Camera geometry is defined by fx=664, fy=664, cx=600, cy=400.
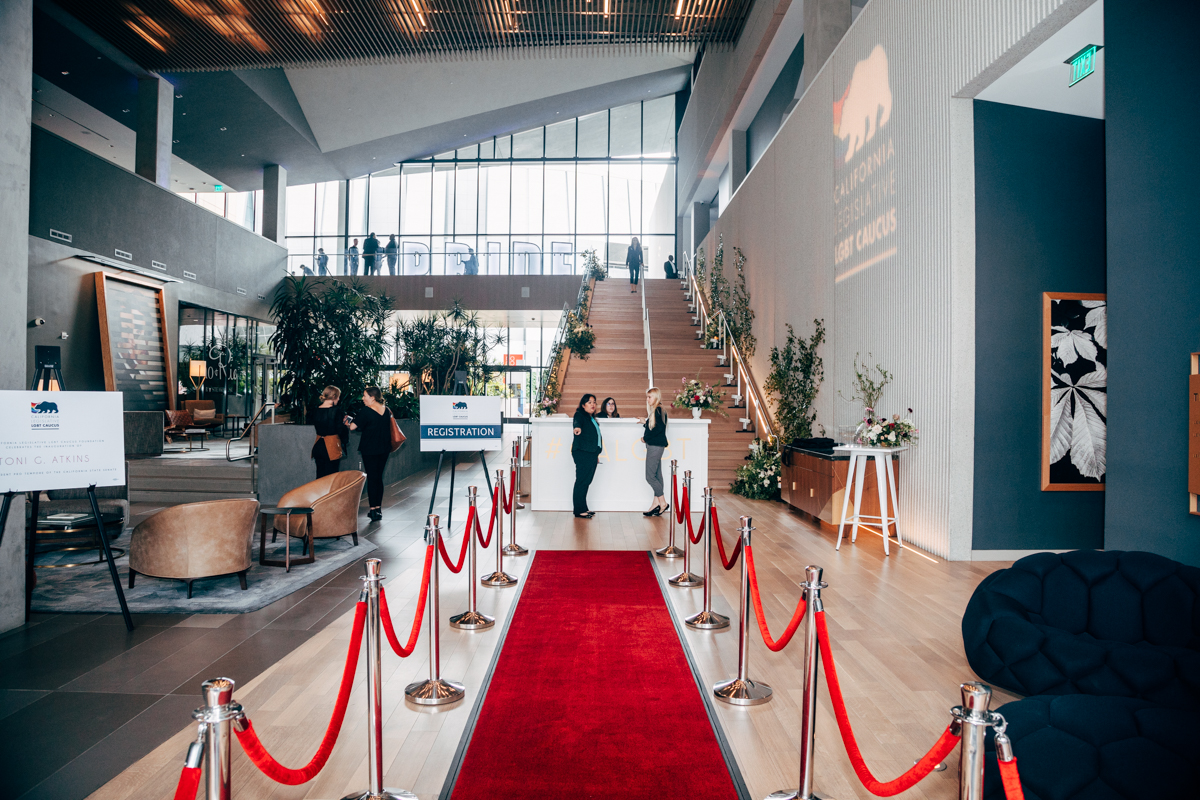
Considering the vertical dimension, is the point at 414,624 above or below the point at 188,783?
below

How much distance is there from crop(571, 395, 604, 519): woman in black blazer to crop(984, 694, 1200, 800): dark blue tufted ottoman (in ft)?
18.9

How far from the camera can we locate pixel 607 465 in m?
8.62

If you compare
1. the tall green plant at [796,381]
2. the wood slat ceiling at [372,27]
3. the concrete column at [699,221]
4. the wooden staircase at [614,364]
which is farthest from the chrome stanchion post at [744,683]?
the concrete column at [699,221]

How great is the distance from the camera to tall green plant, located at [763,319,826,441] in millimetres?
9255

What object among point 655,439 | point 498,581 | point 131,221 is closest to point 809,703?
point 498,581

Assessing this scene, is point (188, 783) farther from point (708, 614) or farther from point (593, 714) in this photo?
point (708, 614)

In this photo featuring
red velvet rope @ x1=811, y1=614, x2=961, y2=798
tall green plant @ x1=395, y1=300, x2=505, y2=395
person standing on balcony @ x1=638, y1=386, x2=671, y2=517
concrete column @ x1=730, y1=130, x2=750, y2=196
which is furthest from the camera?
concrete column @ x1=730, y1=130, x2=750, y2=196

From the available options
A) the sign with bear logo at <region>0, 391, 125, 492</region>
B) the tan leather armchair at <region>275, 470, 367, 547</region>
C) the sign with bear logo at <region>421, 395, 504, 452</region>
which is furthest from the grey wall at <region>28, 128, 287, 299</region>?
the sign with bear logo at <region>0, 391, 125, 492</region>

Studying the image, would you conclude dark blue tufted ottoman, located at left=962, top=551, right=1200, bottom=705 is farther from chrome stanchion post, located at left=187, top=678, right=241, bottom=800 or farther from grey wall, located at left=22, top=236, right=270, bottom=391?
grey wall, located at left=22, top=236, right=270, bottom=391

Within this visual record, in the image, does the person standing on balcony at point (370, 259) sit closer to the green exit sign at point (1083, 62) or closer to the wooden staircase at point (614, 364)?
the wooden staircase at point (614, 364)

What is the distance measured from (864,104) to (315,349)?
8.73 m

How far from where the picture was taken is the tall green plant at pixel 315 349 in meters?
10.8

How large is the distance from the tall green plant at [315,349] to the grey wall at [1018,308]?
9.00 meters

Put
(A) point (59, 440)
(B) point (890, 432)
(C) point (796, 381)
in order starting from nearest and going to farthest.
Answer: (A) point (59, 440) < (B) point (890, 432) < (C) point (796, 381)
